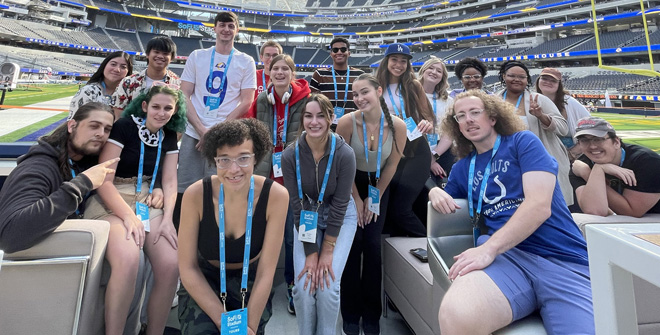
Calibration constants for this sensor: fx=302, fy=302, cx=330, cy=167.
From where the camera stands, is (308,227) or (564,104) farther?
(564,104)

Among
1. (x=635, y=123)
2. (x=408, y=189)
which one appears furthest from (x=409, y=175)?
(x=635, y=123)

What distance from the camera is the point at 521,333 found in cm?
98

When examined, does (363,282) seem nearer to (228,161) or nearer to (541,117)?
(228,161)

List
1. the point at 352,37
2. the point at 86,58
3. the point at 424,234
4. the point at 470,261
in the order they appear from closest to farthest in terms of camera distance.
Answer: the point at 470,261 → the point at 424,234 → the point at 86,58 → the point at 352,37

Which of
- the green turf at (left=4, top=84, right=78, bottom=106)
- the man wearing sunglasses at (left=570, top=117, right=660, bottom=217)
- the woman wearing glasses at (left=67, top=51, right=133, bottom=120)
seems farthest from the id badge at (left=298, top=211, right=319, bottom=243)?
the green turf at (left=4, top=84, right=78, bottom=106)

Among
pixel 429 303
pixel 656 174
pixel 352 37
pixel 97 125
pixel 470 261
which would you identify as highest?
pixel 352 37

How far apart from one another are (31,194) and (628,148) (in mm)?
3001

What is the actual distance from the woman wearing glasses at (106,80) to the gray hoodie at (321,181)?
164cm

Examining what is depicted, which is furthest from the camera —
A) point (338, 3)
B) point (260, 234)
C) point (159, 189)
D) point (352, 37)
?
point (338, 3)

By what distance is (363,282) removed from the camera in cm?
174

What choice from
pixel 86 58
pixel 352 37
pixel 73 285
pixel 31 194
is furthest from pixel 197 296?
pixel 352 37

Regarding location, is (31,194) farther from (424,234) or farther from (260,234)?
(424,234)

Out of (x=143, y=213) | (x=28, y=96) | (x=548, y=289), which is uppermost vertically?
(x=28, y=96)

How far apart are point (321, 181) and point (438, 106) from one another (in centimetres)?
167
